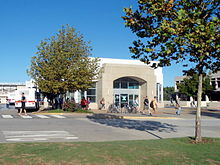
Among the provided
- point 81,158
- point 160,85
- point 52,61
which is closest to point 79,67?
point 52,61

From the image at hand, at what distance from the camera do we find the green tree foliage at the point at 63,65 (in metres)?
24.7

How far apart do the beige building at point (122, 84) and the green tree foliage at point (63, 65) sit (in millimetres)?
7729

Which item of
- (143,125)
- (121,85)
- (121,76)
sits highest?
(121,76)

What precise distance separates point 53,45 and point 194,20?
18.3 meters

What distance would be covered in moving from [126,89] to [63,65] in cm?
1418

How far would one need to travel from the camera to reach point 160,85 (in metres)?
44.2

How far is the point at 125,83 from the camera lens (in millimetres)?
37812

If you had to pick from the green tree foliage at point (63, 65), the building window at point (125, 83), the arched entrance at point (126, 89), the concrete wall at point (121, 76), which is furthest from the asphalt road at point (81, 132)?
the building window at point (125, 83)

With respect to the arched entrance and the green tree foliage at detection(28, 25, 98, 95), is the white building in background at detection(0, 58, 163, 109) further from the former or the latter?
the green tree foliage at detection(28, 25, 98, 95)

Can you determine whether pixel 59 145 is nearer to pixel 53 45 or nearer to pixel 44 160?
pixel 44 160

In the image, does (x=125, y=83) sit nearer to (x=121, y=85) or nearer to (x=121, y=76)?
(x=121, y=85)

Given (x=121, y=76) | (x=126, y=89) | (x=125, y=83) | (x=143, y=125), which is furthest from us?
(x=125, y=83)

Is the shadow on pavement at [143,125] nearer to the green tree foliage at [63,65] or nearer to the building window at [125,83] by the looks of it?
the green tree foliage at [63,65]

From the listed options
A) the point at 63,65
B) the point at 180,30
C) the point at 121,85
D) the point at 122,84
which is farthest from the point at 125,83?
the point at 180,30
